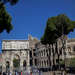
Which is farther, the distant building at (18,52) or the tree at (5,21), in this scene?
the distant building at (18,52)

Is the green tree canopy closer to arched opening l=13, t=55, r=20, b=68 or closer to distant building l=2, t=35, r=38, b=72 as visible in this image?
distant building l=2, t=35, r=38, b=72

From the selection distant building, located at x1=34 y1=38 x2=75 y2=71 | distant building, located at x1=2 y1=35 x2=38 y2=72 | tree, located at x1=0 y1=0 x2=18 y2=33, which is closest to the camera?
tree, located at x1=0 y1=0 x2=18 y2=33

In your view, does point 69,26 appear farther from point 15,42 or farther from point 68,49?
point 15,42

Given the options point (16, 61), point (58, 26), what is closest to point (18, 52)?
point (16, 61)

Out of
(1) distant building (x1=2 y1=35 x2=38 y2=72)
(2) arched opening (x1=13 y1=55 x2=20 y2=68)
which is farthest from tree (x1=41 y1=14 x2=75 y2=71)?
(2) arched opening (x1=13 y1=55 x2=20 y2=68)

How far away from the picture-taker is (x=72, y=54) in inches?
1925

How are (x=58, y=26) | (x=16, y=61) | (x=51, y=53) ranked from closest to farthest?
(x=58, y=26), (x=51, y=53), (x=16, y=61)

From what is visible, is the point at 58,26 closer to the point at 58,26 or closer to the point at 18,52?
the point at 58,26

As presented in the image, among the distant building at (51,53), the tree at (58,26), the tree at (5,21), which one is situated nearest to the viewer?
the tree at (5,21)

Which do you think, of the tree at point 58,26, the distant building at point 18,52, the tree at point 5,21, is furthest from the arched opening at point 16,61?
the tree at point 5,21

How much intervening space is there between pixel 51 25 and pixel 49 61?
21178 mm

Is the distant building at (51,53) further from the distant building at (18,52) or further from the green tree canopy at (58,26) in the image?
the green tree canopy at (58,26)

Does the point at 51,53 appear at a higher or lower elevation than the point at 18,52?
lower

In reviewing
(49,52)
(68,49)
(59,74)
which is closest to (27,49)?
(49,52)
